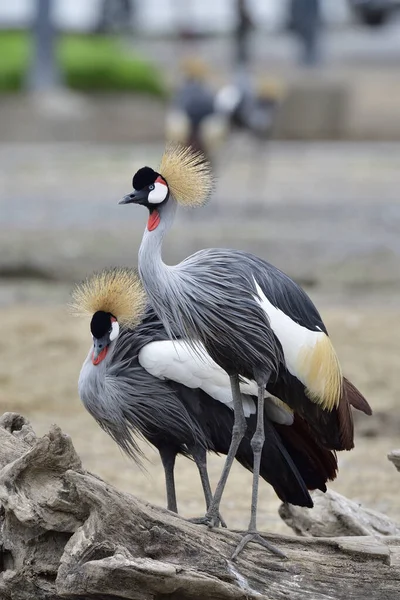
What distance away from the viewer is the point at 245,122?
570 inches

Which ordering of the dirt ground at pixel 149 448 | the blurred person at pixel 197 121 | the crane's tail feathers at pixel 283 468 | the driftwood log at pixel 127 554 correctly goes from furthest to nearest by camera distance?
the blurred person at pixel 197 121
the dirt ground at pixel 149 448
the crane's tail feathers at pixel 283 468
the driftwood log at pixel 127 554

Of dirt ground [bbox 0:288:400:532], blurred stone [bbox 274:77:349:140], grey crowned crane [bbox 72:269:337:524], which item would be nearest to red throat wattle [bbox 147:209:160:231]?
grey crowned crane [bbox 72:269:337:524]

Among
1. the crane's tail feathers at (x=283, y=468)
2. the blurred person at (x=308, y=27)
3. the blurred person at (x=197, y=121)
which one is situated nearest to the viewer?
the crane's tail feathers at (x=283, y=468)

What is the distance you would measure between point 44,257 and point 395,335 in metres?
3.37

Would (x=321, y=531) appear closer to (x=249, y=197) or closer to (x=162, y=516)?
(x=162, y=516)

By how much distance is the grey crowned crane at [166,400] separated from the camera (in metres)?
4.06

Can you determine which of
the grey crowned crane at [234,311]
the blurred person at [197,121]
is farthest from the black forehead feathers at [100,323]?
the blurred person at [197,121]

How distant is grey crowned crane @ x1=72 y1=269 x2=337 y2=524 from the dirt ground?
0.42m

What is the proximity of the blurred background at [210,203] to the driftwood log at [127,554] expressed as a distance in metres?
1.48

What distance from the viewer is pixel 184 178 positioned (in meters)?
3.77

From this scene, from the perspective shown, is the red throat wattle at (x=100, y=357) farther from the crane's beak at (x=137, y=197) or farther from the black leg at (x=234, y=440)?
the crane's beak at (x=137, y=197)

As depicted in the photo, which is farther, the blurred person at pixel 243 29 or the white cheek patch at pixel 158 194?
the blurred person at pixel 243 29

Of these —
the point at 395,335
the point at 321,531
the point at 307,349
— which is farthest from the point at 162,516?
the point at 395,335

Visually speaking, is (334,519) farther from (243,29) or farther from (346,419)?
(243,29)
